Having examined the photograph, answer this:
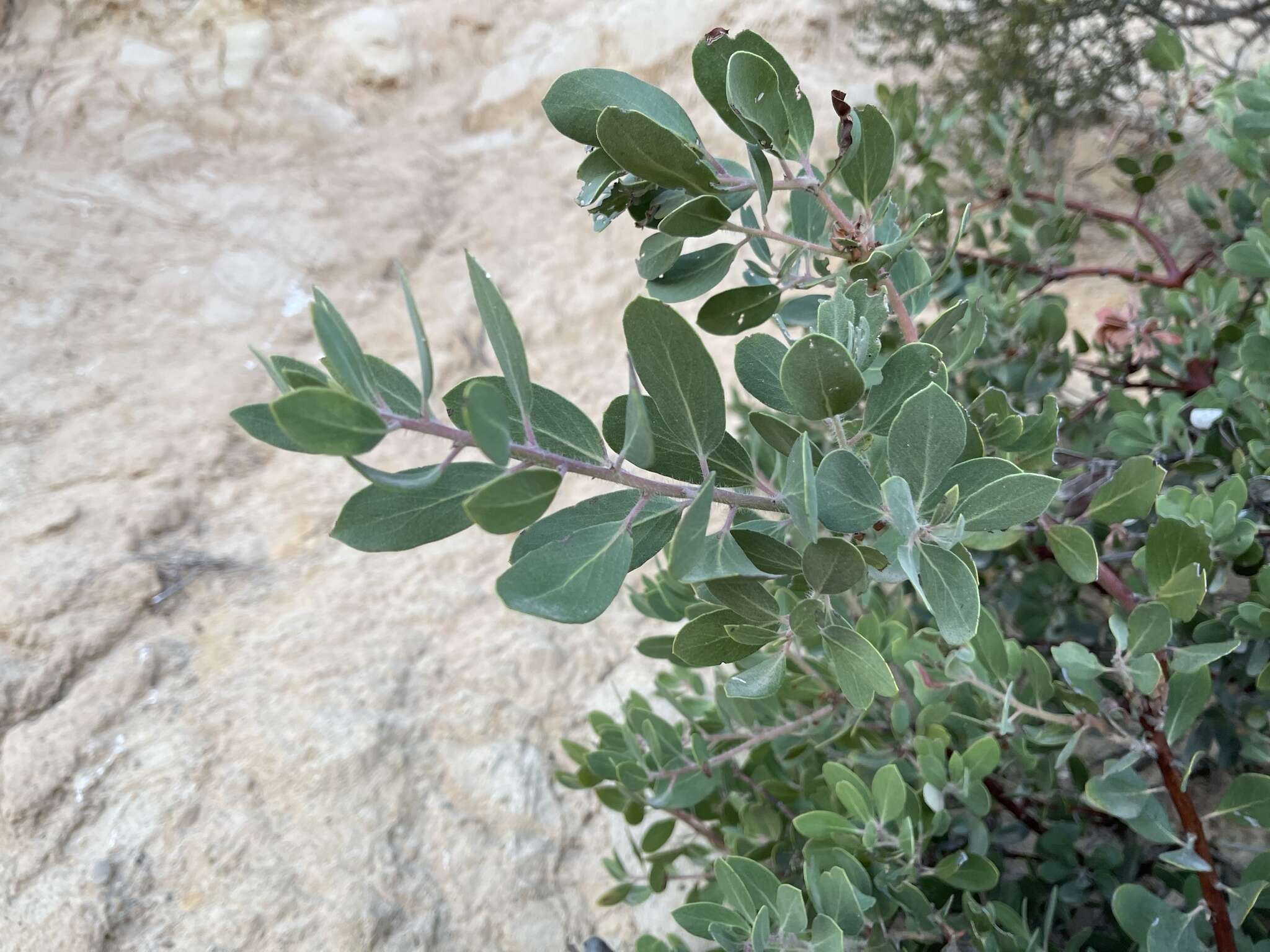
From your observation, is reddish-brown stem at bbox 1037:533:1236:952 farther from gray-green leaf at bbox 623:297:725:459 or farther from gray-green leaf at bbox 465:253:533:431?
gray-green leaf at bbox 465:253:533:431

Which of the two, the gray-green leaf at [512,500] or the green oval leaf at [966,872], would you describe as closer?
the gray-green leaf at [512,500]

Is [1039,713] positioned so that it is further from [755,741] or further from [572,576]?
[572,576]

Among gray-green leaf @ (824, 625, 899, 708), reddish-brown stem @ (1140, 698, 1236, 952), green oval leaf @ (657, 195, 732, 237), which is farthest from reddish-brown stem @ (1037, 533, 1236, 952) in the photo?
green oval leaf @ (657, 195, 732, 237)

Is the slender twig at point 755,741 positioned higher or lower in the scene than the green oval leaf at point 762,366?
lower

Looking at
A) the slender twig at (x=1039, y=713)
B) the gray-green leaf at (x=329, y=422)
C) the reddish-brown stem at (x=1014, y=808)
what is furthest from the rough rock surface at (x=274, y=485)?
the gray-green leaf at (x=329, y=422)

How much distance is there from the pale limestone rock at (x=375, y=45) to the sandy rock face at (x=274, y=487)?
2 cm

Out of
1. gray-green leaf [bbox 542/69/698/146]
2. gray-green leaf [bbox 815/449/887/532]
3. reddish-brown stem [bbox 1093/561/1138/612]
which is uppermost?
gray-green leaf [bbox 542/69/698/146]

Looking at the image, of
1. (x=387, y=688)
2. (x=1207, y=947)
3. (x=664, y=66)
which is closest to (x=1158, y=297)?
(x=1207, y=947)

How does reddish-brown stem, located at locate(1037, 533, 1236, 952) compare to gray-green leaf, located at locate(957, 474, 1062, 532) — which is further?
reddish-brown stem, located at locate(1037, 533, 1236, 952)

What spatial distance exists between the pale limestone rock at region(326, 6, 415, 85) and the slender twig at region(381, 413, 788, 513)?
483 cm

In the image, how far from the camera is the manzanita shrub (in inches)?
17.7

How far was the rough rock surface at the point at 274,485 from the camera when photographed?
4.60 feet

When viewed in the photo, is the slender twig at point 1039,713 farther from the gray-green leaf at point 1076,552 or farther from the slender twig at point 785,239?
the slender twig at point 785,239

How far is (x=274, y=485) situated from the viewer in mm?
2490
